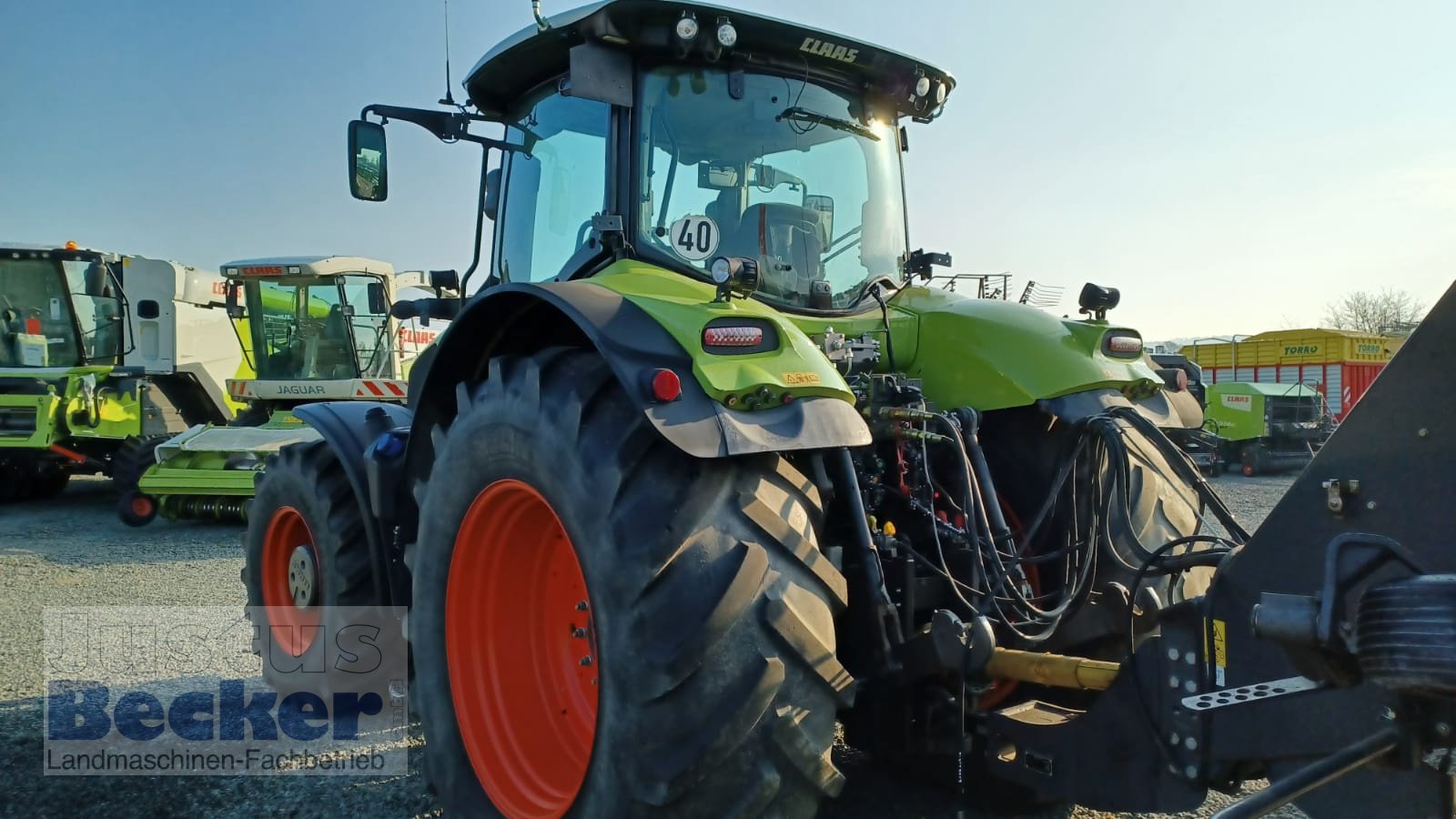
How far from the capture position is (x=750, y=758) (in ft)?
6.46

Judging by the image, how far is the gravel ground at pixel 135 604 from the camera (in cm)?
314

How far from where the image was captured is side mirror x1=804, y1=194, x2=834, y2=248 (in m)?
3.36

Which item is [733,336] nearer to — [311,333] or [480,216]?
[480,216]

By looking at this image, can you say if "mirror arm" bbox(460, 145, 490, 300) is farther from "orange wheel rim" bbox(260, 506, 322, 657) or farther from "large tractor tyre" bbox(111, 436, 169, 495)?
"large tractor tyre" bbox(111, 436, 169, 495)

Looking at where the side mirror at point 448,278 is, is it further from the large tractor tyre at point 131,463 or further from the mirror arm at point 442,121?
the large tractor tyre at point 131,463

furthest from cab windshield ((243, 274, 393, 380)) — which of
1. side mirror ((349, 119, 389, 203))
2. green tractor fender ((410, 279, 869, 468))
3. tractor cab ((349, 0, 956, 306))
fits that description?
green tractor fender ((410, 279, 869, 468))

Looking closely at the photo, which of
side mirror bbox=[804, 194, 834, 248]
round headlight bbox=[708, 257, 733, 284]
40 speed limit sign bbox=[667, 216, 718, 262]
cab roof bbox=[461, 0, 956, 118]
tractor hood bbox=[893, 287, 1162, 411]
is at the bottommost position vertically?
tractor hood bbox=[893, 287, 1162, 411]

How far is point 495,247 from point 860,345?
1.70 meters

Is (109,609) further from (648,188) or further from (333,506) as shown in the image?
(648,188)

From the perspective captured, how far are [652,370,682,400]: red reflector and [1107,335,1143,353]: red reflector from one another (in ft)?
5.64

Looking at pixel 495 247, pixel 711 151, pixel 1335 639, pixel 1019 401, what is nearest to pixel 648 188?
pixel 711 151

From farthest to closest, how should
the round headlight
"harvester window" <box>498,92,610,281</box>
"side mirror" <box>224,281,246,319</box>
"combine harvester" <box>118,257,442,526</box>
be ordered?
"side mirror" <box>224,281,246,319</box> → "combine harvester" <box>118,257,442,526</box> → "harvester window" <box>498,92,610,281</box> → the round headlight

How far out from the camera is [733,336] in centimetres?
228

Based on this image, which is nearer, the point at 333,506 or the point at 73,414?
the point at 333,506
